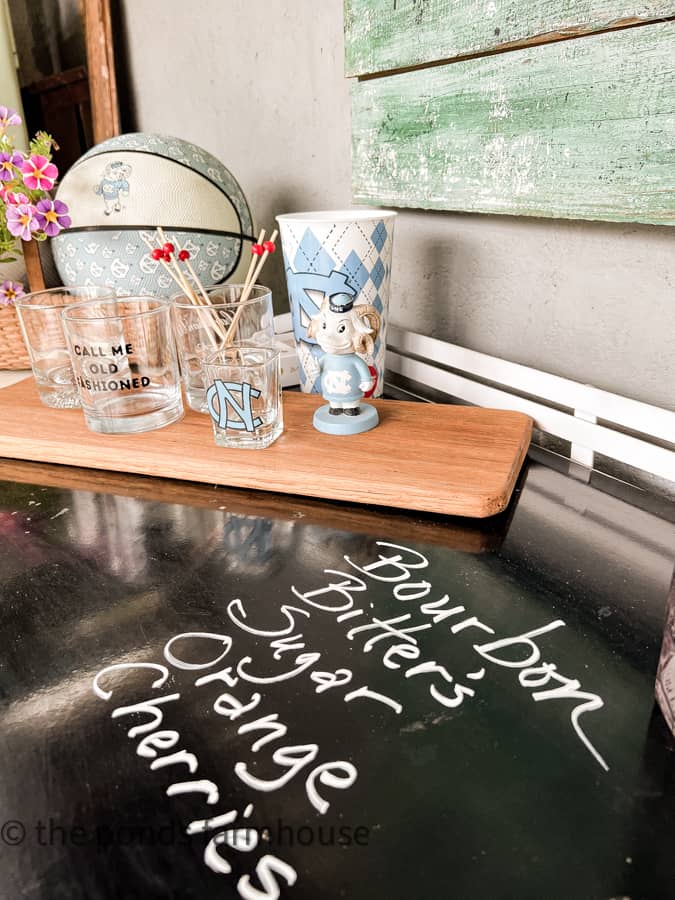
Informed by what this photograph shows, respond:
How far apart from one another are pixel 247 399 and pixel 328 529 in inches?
8.0

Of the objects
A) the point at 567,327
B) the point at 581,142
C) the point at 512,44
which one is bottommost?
the point at 567,327

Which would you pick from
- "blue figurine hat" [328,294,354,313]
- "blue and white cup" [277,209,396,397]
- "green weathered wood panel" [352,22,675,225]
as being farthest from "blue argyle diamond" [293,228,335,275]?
"green weathered wood panel" [352,22,675,225]

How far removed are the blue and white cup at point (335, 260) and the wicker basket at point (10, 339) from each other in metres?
0.57

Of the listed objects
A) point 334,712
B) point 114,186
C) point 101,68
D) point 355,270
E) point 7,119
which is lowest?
point 334,712

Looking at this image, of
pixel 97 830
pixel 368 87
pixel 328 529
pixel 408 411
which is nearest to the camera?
pixel 97 830

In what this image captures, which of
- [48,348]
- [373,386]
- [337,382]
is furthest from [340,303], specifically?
[48,348]

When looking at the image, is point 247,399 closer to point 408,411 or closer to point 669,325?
point 408,411

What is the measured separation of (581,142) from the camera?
2.54 ft

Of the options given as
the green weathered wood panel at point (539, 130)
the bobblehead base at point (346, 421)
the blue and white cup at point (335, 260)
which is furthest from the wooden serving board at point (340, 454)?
the green weathered wood panel at point (539, 130)

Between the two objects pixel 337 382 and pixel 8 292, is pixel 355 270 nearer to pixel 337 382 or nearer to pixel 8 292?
pixel 337 382

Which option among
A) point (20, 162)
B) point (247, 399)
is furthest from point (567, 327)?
point (20, 162)

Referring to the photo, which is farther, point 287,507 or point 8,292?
point 8,292

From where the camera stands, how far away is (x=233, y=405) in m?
0.81

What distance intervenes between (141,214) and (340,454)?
2.01 ft
